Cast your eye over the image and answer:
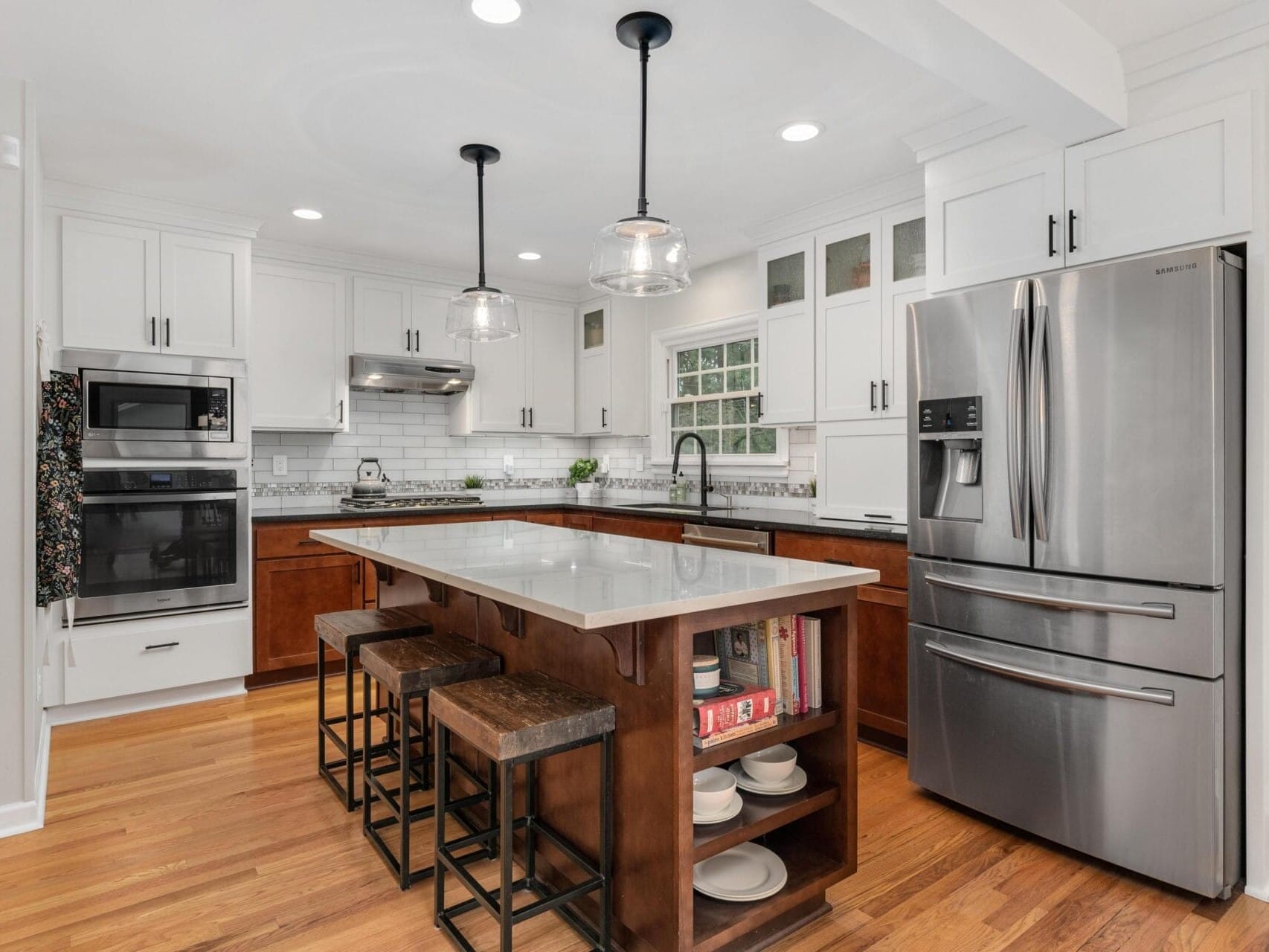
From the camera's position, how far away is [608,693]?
187cm

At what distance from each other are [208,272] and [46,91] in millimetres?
1287

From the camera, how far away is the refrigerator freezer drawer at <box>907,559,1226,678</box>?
Result: 6.69ft

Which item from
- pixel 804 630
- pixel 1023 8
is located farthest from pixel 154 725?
pixel 1023 8

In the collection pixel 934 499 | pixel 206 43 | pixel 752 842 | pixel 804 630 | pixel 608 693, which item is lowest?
pixel 752 842

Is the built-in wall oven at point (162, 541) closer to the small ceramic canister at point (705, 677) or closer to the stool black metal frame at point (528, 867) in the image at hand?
the stool black metal frame at point (528, 867)

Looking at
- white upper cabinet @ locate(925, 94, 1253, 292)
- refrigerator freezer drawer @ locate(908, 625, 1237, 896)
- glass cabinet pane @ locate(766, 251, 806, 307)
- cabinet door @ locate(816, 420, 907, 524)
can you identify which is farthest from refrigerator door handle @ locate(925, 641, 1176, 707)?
glass cabinet pane @ locate(766, 251, 806, 307)

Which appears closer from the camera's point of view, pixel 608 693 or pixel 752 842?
pixel 608 693

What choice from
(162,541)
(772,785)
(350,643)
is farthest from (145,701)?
(772,785)

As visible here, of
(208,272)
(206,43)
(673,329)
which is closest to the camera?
(206,43)

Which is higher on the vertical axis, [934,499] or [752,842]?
[934,499]

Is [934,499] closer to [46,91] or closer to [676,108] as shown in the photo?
[676,108]

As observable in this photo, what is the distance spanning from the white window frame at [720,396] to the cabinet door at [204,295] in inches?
101

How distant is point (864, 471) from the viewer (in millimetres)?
3549

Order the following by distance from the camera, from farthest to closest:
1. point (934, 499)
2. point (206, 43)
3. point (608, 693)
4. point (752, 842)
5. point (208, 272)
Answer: point (208, 272) < point (934, 499) < point (206, 43) < point (752, 842) < point (608, 693)
